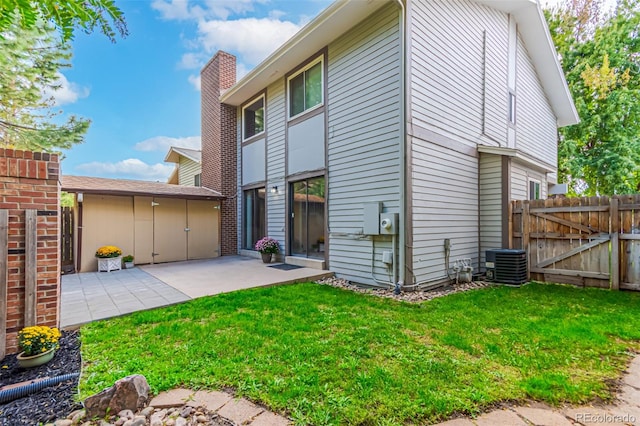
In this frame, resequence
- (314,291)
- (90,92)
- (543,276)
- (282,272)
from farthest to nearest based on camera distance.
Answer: (90,92) → (282,272) → (543,276) → (314,291)

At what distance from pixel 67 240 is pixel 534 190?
12722 millimetres

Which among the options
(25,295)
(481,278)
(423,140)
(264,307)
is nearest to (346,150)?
(423,140)

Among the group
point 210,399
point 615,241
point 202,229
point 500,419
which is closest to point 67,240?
point 202,229

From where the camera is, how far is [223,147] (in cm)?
1045

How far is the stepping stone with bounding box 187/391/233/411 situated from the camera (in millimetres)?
2037

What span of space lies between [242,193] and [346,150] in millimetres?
5305

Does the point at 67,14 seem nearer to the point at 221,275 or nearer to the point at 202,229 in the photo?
the point at 221,275

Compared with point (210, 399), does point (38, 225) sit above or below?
above

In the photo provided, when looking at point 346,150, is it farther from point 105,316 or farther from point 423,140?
point 105,316

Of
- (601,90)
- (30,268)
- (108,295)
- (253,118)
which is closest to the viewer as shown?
(30,268)

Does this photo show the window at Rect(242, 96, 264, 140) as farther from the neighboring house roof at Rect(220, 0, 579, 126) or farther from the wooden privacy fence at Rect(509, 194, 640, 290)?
the wooden privacy fence at Rect(509, 194, 640, 290)

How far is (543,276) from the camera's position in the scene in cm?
640

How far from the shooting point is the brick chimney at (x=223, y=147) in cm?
1032

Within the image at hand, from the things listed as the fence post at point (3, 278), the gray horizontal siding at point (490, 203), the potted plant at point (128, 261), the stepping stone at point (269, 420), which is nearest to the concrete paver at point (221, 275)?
the potted plant at point (128, 261)
